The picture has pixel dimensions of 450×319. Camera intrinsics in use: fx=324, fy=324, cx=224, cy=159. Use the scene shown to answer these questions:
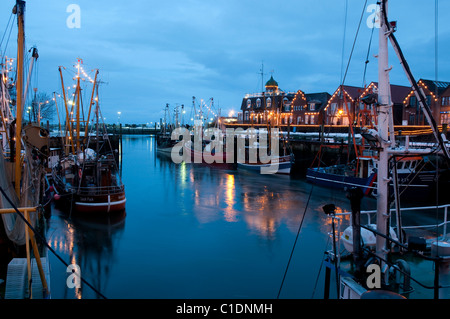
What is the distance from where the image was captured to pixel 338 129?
60062mm

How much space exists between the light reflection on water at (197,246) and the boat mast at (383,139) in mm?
5782

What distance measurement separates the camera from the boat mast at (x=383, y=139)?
7559mm

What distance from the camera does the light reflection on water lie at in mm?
12992

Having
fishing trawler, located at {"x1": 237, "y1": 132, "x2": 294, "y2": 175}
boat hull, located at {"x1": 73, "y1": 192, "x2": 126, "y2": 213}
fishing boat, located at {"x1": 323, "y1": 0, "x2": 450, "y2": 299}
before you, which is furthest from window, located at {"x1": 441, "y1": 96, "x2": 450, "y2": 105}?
fishing boat, located at {"x1": 323, "y1": 0, "x2": 450, "y2": 299}

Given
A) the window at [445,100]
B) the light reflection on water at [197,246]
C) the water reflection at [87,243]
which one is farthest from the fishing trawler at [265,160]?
the water reflection at [87,243]

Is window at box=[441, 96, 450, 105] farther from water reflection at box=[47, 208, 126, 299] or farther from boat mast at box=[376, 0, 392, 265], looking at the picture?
boat mast at box=[376, 0, 392, 265]

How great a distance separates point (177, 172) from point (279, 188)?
1789 centimetres

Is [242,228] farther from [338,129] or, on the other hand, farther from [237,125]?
[237,125]

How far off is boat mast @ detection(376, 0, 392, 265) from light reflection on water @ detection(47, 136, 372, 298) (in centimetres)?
578

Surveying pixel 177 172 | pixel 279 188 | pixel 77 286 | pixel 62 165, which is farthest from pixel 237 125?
pixel 77 286

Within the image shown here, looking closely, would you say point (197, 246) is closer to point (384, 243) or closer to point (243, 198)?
point (384, 243)

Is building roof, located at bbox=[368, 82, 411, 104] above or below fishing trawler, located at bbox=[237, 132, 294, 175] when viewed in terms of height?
above

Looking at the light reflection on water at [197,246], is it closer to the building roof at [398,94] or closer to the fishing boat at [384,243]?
the fishing boat at [384,243]
